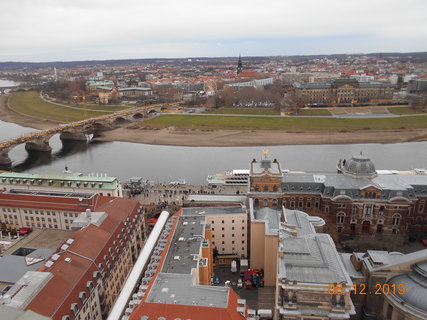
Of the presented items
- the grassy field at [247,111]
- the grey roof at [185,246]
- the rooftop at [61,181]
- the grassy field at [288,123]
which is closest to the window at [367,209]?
the grey roof at [185,246]

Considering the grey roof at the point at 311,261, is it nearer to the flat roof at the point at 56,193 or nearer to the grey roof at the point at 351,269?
the grey roof at the point at 351,269

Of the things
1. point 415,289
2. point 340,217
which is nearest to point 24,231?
point 340,217

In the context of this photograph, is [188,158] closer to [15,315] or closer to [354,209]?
[354,209]

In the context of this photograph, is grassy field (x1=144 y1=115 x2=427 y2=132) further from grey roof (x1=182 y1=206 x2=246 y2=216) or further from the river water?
grey roof (x1=182 y1=206 x2=246 y2=216)

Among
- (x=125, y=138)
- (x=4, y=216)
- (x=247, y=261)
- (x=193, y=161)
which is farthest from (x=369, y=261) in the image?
(x=125, y=138)

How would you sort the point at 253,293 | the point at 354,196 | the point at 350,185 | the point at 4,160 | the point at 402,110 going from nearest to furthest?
the point at 253,293 → the point at 354,196 → the point at 350,185 → the point at 4,160 → the point at 402,110

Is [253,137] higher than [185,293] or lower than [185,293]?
lower
